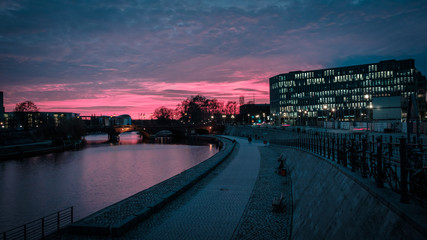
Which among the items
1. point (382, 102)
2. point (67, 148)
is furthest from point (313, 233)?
point (67, 148)

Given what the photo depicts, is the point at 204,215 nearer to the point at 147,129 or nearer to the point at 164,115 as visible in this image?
the point at 147,129

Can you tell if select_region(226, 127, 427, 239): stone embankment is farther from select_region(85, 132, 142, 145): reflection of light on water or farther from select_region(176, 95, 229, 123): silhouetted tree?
select_region(176, 95, 229, 123): silhouetted tree

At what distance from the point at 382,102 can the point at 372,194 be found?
1875 inches

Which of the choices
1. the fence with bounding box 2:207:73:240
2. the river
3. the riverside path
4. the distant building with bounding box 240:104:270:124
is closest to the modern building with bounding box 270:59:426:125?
the distant building with bounding box 240:104:270:124

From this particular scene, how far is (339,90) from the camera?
134 metres

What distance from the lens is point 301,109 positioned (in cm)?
14162

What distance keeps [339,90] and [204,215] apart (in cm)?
13690

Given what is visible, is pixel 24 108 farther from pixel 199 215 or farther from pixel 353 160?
pixel 353 160

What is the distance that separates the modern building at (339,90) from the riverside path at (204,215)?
110 metres

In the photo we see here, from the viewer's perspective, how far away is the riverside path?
1179 cm

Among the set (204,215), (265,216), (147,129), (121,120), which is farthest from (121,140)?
(265,216)

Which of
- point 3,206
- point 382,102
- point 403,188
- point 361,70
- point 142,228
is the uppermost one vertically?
point 361,70

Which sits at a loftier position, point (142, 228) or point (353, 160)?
point (353, 160)

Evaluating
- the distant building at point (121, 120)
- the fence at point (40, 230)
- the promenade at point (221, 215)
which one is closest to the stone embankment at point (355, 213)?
the promenade at point (221, 215)
